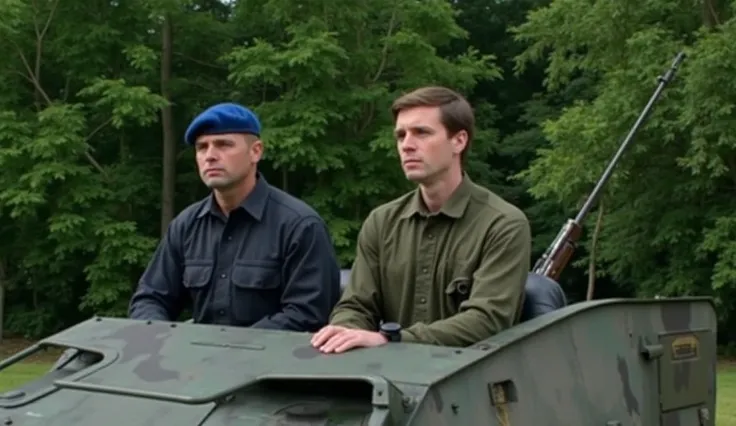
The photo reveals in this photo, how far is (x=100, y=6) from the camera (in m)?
26.2

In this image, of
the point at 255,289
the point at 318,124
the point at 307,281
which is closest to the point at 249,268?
the point at 255,289

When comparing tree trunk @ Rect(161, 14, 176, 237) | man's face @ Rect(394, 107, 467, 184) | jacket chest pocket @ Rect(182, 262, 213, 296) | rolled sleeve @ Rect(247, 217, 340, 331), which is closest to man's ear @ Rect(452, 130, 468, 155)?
man's face @ Rect(394, 107, 467, 184)

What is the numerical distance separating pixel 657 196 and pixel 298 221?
848 inches

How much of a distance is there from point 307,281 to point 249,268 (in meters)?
0.23

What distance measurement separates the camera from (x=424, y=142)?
13.6 ft

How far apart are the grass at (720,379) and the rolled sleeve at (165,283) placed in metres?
1.80

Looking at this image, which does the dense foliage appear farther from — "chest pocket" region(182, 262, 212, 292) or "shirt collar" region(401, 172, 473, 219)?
"shirt collar" region(401, 172, 473, 219)

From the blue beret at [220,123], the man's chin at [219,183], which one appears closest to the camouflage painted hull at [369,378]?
the man's chin at [219,183]

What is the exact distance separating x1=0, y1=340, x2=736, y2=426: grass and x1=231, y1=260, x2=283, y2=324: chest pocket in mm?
2162

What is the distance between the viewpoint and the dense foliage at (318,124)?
2362 centimetres

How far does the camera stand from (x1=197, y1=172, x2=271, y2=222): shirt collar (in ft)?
15.9

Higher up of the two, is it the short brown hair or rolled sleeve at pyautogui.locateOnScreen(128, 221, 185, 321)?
the short brown hair

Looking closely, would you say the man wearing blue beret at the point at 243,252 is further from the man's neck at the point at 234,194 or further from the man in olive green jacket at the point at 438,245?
the man in olive green jacket at the point at 438,245

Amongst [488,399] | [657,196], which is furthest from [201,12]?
[488,399]
